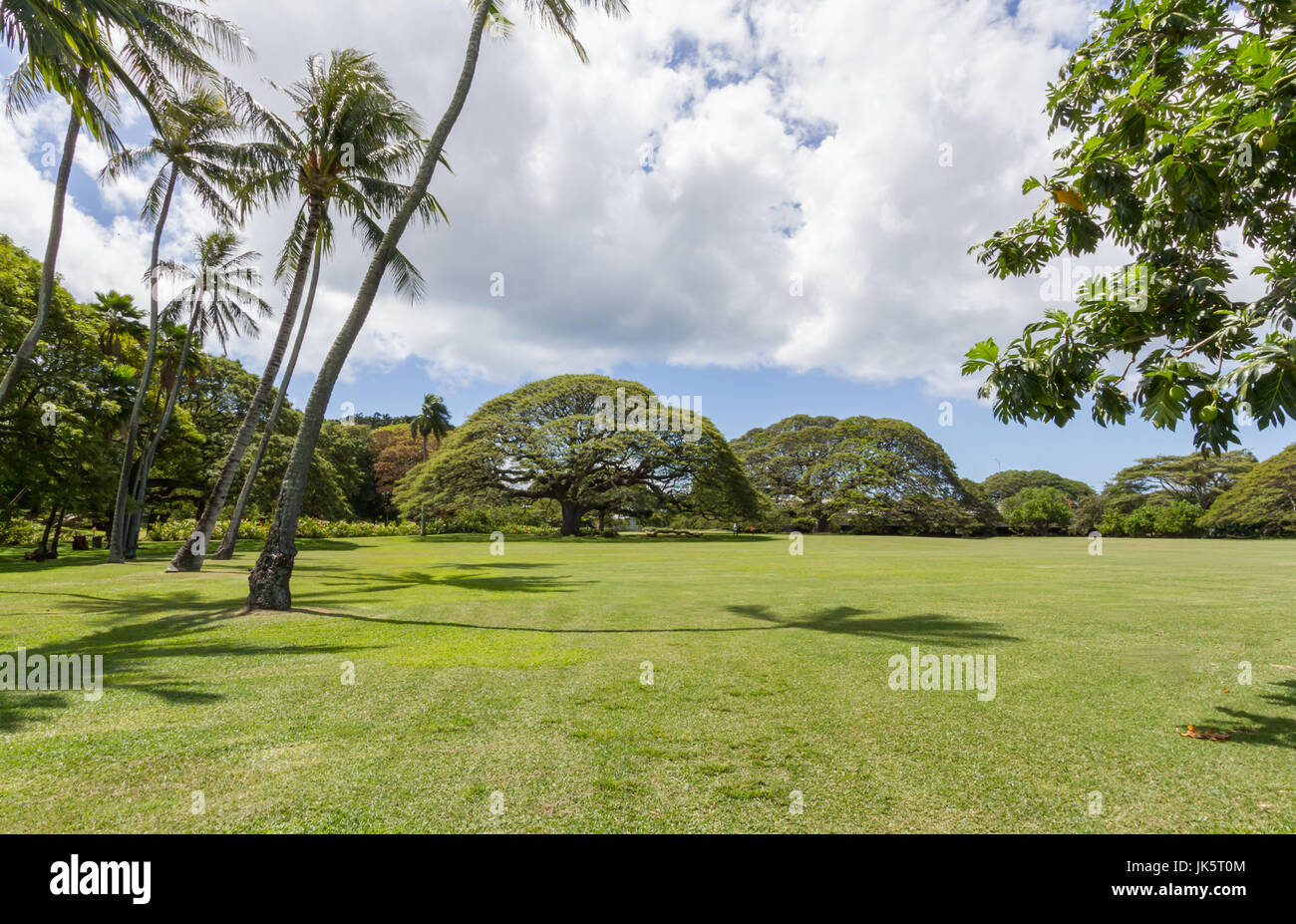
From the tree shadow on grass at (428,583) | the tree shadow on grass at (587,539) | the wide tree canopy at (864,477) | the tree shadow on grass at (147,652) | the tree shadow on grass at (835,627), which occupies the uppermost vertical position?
the wide tree canopy at (864,477)

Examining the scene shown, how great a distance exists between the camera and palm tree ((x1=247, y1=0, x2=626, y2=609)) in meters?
10.4

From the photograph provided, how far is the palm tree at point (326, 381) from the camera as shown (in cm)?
1038

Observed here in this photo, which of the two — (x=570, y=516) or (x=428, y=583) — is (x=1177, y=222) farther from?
(x=570, y=516)

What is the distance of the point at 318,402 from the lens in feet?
35.8

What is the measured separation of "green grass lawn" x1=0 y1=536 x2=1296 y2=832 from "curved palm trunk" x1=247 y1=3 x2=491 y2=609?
72 cm

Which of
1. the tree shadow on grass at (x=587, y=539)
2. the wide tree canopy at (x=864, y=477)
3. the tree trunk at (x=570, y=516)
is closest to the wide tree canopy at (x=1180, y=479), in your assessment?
the wide tree canopy at (x=864, y=477)

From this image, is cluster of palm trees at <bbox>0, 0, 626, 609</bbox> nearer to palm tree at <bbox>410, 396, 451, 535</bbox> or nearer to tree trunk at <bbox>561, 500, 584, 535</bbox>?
tree trunk at <bbox>561, 500, 584, 535</bbox>

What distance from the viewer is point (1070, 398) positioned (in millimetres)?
4918

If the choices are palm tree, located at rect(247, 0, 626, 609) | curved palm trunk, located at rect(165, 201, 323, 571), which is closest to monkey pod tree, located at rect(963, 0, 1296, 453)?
palm tree, located at rect(247, 0, 626, 609)

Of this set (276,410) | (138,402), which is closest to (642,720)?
(276,410)

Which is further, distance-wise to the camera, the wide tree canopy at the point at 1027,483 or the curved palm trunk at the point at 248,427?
the wide tree canopy at the point at 1027,483

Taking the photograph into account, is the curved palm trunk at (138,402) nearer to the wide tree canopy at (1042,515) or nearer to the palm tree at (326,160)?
the palm tree at (326,160)

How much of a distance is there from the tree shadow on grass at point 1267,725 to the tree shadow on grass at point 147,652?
9.30 meters
